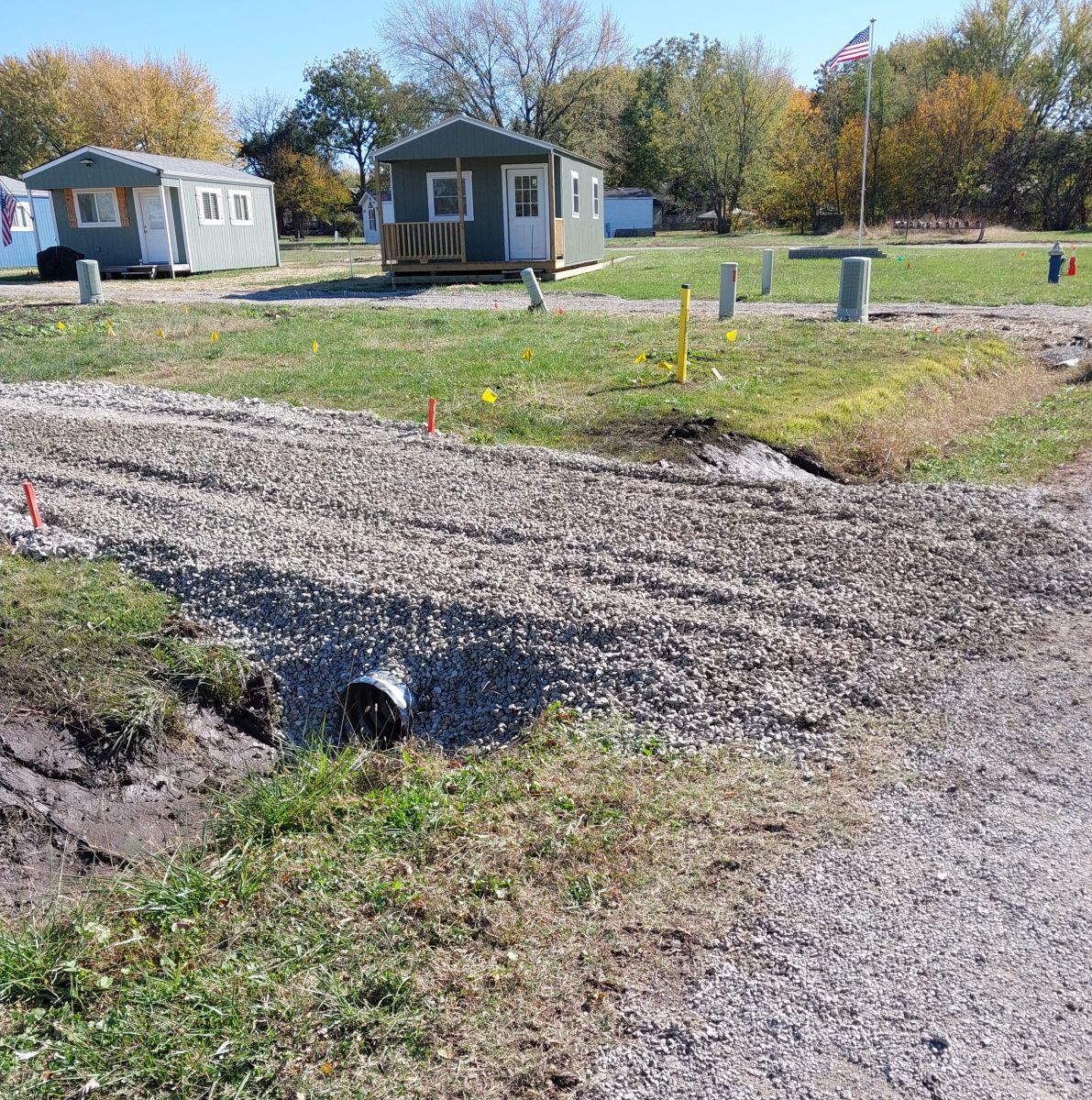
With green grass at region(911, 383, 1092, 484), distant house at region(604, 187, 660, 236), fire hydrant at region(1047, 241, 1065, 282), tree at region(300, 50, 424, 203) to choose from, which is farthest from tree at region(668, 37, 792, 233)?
green grass at region(911, 383, 1092, 484)

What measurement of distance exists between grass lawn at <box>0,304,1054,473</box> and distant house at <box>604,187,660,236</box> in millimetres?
38282

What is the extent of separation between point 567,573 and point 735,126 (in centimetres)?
5259

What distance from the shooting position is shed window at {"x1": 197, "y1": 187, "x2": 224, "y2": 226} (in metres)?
28.9

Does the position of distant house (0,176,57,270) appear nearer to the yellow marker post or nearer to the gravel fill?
the yellow marker post

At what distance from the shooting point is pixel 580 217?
26.1 metres

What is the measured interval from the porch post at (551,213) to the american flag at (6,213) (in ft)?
62.4

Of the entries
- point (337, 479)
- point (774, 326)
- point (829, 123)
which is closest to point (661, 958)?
point (337, 479)

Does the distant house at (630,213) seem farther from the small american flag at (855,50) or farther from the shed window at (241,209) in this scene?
the small american flag at (855,50)

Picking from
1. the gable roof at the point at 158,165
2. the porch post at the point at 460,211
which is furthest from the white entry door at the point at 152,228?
the porch post at the point at 460,211

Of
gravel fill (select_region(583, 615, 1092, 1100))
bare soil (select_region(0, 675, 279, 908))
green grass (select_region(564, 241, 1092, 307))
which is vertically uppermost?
green grass (select_region(564, 241, 1092, 307))

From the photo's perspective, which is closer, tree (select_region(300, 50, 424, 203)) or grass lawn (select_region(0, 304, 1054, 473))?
grass lawn (select_region(0, 304, 1054, 473))

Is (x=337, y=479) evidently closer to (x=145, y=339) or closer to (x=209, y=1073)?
(x=209, y=1073)

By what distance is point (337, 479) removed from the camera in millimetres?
7441

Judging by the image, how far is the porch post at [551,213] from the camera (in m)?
22.3
